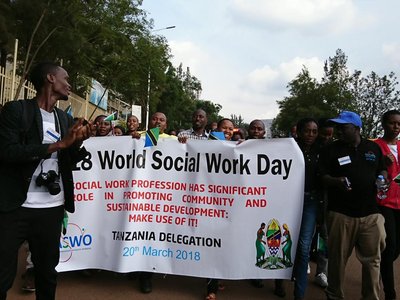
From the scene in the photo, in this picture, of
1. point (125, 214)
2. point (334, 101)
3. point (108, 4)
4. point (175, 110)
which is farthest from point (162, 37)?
point (175, 110)

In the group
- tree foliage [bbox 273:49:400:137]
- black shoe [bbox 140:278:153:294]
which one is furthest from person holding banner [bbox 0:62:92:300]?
tree foliage [bbox 273:49:400:137]

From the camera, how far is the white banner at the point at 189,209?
4312 millimetres

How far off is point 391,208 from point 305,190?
852mm

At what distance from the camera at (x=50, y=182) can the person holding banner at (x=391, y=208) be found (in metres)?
3.03

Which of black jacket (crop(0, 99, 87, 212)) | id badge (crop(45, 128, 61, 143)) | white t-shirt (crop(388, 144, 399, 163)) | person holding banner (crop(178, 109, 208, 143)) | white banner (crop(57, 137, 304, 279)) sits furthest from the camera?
person holding banner (crop(178, 109, 208, 143))

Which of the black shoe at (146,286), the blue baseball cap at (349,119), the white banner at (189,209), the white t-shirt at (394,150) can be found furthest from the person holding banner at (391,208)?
the black shoe at (146,286)

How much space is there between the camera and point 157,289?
451cm

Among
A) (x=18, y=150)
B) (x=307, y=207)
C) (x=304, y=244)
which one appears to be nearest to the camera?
(x=18, y=150)

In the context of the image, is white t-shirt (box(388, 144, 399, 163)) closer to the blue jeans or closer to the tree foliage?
the blue jeans

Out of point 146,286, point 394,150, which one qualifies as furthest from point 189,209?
point 394,150

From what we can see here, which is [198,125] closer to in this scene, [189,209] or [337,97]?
Result: [189,209]

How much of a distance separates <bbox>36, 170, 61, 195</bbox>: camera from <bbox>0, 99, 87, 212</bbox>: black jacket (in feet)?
0.22

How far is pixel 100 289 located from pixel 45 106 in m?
2.24

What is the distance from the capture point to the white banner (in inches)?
170
